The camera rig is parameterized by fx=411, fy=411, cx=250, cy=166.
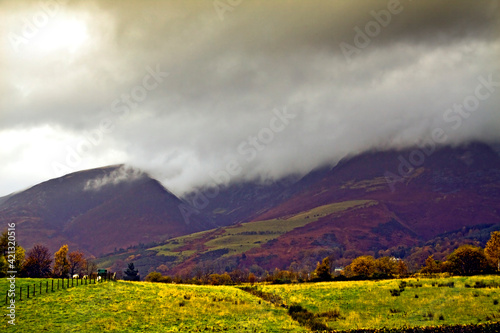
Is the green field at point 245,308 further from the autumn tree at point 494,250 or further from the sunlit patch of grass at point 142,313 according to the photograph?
the autumn tree at point 494,250

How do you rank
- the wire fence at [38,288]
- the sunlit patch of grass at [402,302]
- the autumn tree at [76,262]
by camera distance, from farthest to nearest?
1. the autumn tree at [76,262]
2. the wire fence at [38,288]
3. the sunlit patch of grass at [402,302]

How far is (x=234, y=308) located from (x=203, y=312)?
14.8 feet

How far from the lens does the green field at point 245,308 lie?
4659 centimetres

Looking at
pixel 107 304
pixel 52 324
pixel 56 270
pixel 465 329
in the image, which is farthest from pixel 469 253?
pixel 56 270

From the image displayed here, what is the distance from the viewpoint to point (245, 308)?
56.4 m

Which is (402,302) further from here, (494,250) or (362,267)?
(362,267)

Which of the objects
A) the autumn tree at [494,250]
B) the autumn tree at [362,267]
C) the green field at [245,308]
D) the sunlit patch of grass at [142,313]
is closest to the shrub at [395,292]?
the green field at [245,308]

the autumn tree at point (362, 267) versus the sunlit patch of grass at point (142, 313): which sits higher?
the sunlit patch of grass at point (142, 313)

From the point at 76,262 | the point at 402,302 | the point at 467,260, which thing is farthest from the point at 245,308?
the point at 76,262

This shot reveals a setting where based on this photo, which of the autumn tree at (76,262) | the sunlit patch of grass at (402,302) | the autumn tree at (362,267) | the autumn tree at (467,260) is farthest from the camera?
the autumn tree at (76,262)

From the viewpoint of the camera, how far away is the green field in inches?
1834

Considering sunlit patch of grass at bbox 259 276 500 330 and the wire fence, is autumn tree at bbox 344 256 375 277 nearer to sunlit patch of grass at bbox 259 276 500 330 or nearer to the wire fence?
sunlit patch of grass at bbox 259 276 500 330

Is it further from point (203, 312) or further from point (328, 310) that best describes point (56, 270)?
point (328, 310)

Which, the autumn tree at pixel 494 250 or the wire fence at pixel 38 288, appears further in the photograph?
the autumn tree at pixel 494 250
